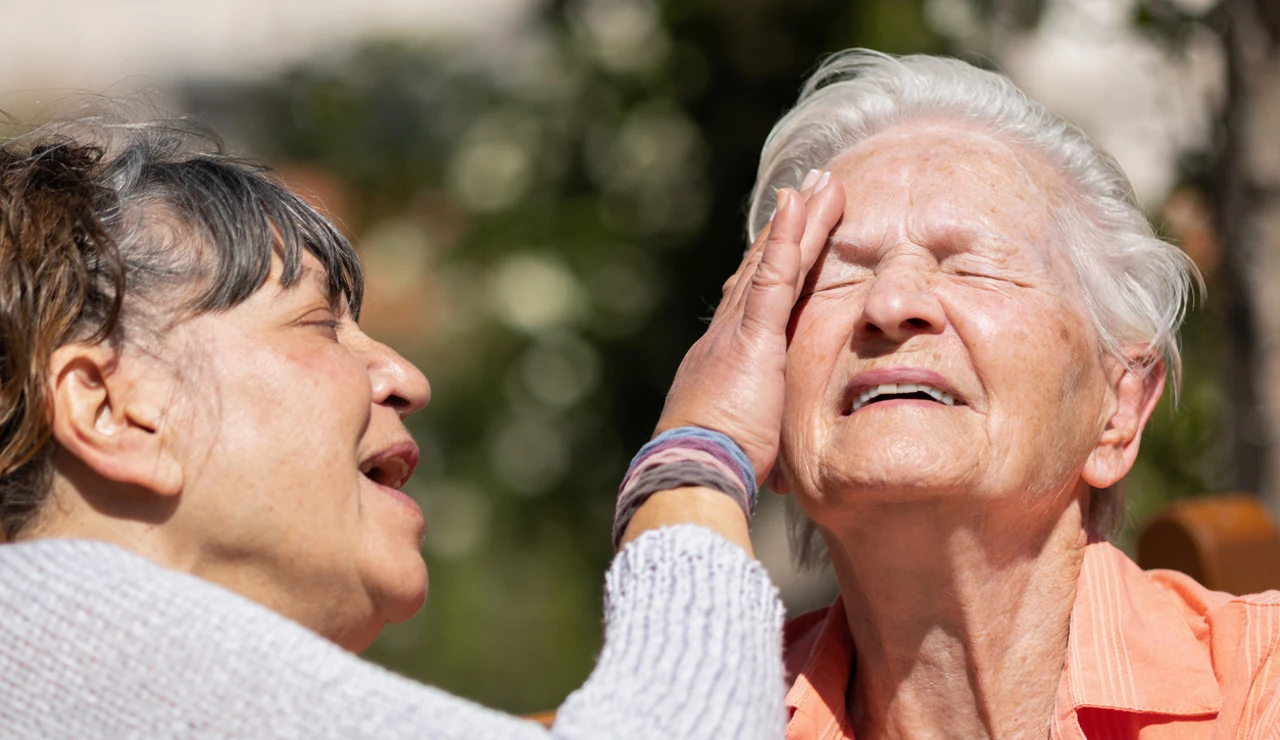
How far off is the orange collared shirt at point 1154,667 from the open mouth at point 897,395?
0.50 m

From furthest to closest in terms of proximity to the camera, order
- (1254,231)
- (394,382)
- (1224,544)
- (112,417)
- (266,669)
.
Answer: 1. (1254,231)
2. (1224,544)
3. (394,382)
4. (112,417)
5. (266,669)

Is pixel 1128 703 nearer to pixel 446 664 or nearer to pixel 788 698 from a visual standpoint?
pixel 788 698

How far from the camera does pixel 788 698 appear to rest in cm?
253

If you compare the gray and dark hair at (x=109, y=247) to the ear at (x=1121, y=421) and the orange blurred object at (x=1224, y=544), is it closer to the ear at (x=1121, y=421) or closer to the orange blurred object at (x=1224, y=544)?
the ear at (x=1121, y=421)

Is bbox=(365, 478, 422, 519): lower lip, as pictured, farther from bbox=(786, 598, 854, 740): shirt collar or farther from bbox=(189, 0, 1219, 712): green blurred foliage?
bbox=(189, 0, 1219, 712): green blurred foliage

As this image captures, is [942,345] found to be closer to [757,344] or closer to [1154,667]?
[757,344]

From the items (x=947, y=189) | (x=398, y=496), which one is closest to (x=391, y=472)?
(x=398, y=496)

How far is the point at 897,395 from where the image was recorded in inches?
92.3

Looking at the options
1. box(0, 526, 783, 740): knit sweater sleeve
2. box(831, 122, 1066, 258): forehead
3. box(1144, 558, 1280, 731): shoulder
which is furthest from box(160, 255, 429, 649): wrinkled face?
box(1144, 558, 1280, 731): shoulder

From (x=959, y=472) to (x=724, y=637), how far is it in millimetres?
724

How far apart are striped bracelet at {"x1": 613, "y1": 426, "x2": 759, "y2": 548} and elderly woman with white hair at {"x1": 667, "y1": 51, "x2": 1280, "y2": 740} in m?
0.35

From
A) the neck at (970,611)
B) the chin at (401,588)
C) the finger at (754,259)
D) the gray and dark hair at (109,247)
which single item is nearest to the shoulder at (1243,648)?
the neck at (970,611)

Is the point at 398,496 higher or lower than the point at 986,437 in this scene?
lower

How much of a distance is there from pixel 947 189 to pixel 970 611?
0.83 m
